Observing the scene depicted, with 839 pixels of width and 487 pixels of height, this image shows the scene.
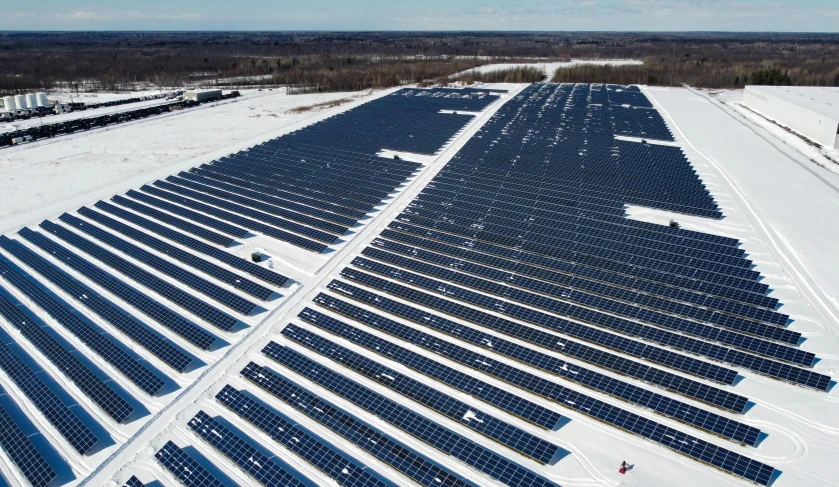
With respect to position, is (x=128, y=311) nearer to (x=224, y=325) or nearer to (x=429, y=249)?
(x=224, y=325)

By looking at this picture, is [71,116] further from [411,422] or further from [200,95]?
[411,422]

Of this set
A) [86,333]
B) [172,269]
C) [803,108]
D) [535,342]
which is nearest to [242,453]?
[86,333]

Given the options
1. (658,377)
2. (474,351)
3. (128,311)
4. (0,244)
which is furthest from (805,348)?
(0,244)

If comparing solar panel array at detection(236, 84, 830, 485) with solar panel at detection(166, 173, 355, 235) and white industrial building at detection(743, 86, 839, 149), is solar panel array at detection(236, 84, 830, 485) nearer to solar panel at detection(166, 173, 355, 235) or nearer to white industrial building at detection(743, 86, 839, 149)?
solar panel at detection(166, 173, 355, 235)

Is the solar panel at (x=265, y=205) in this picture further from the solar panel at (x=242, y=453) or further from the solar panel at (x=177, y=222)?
the solar panel at (x=242, y=453)

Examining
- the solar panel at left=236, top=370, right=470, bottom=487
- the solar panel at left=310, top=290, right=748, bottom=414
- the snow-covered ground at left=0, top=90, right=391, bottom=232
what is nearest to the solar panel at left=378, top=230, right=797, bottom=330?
the solar panel at left=310, top=290, right=748, bottom=414

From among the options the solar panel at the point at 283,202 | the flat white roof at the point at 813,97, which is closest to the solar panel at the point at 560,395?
the solar panel at the point at 283,202
